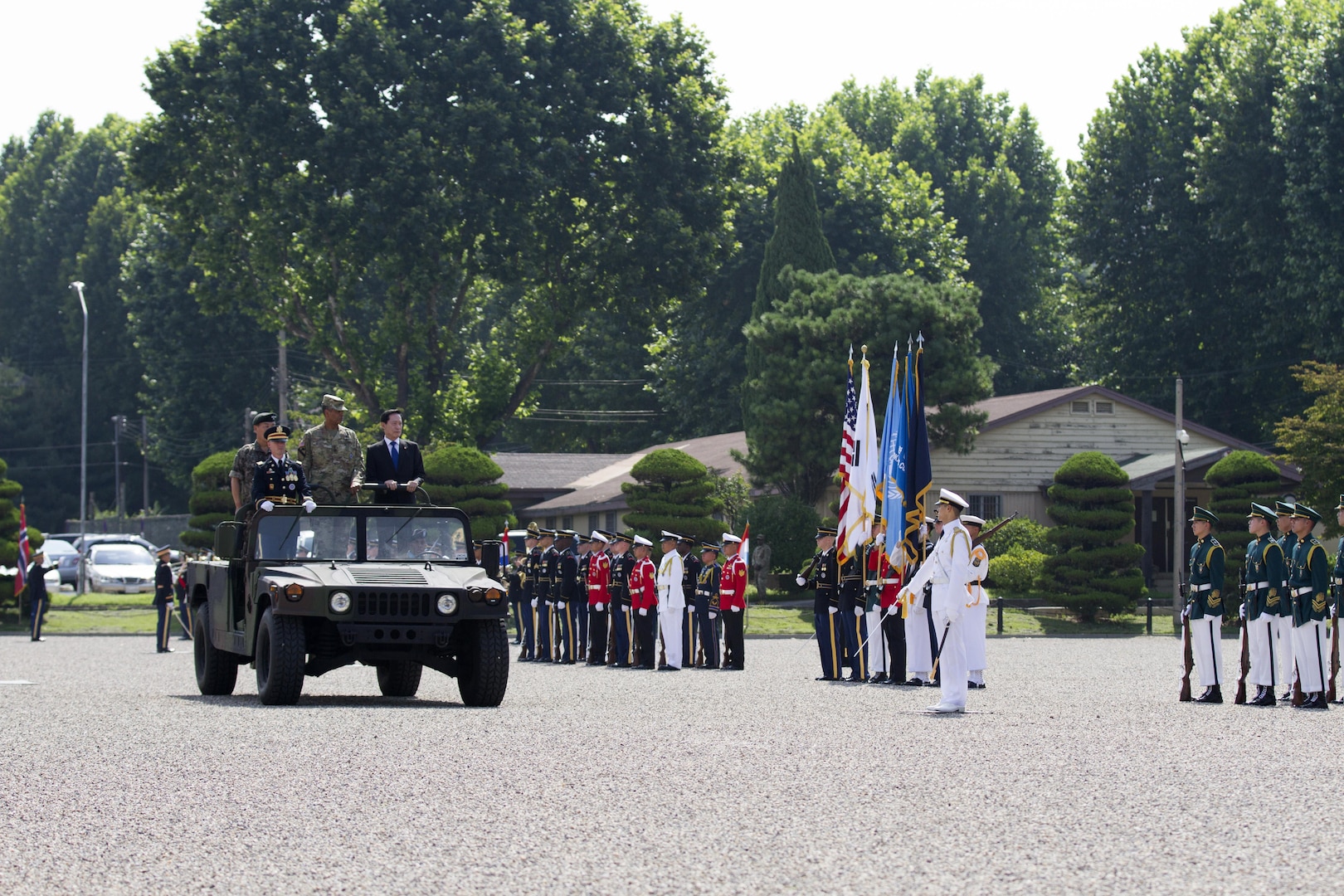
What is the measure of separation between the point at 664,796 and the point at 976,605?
8.61 m

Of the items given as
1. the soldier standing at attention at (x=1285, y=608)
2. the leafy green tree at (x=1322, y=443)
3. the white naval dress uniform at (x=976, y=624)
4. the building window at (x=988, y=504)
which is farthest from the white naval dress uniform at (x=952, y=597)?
the building window at (x=988, y=504)

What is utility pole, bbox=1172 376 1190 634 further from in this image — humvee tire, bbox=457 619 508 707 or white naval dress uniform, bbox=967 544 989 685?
humvee tire, bbox=457 619 508 707

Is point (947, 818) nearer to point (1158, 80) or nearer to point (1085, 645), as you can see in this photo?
point (1085, 645)

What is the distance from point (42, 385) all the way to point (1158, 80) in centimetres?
5040

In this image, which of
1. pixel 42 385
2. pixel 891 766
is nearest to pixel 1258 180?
pixel 891 766

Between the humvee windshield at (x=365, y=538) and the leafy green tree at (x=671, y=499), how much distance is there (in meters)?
20.7

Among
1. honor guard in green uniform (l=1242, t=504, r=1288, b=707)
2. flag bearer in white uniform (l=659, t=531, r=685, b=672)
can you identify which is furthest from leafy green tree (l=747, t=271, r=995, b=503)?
honor guard in green uniform (l=1242, t=504, r=1288, b=707)

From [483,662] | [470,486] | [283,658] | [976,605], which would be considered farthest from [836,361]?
[283,658]

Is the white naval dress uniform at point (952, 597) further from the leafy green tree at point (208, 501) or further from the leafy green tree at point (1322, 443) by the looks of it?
the leafy green tree at point (1322, 443)

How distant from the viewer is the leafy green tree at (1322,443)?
121ft

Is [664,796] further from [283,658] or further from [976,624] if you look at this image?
[976,624]

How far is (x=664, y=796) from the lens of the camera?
375 inches

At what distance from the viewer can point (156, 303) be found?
6394cm

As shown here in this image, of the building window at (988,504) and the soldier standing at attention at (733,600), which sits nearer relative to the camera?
the soldier standing at attention at (733,600)
